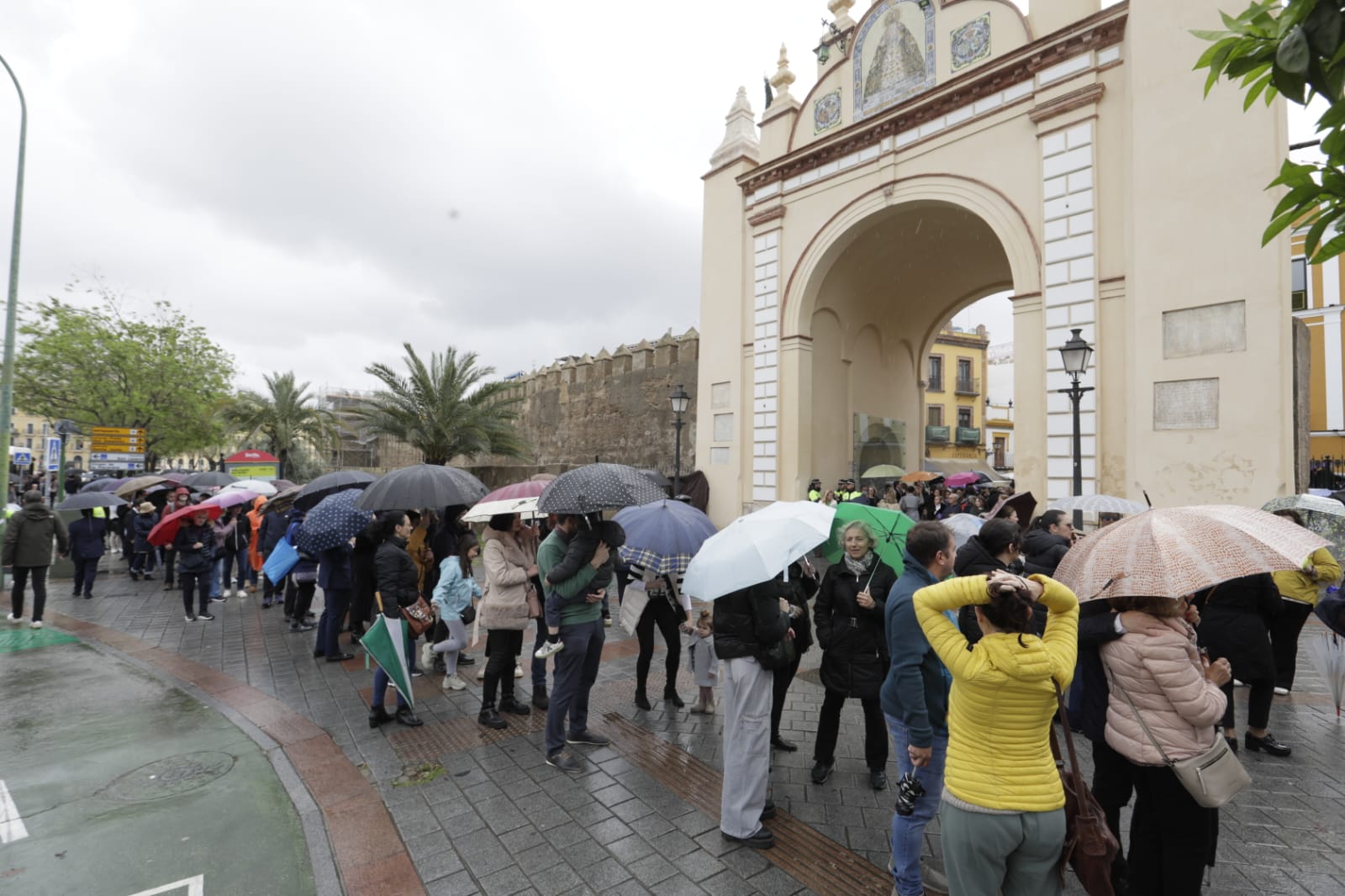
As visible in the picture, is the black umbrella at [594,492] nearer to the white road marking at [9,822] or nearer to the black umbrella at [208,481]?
the white road marking at [9,822]

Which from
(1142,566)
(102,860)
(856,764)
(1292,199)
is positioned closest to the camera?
(1292,199)

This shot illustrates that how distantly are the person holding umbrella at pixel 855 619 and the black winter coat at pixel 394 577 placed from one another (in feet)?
11.1

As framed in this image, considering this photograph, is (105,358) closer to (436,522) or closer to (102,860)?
(436,522)

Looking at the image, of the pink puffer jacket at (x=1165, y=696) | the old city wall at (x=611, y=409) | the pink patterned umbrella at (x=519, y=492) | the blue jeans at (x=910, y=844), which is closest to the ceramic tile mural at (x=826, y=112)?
the old city wall at (x=611, y=409)

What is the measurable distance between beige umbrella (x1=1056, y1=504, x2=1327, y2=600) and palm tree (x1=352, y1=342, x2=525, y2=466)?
62.8 feet

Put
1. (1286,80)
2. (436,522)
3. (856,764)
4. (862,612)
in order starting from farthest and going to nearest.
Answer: (436,522)
(856,764)
(862,612)
(1286,80)

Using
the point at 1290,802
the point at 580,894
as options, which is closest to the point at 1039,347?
the point at 1290,802

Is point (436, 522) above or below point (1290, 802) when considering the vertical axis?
above

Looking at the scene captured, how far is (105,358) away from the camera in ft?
69.8

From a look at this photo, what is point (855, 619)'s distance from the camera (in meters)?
3.85

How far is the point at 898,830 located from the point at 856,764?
1594 mm

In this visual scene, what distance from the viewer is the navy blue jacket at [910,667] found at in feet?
9.30

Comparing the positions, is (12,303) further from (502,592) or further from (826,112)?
(826,112)

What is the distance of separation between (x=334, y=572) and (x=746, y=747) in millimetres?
5435
